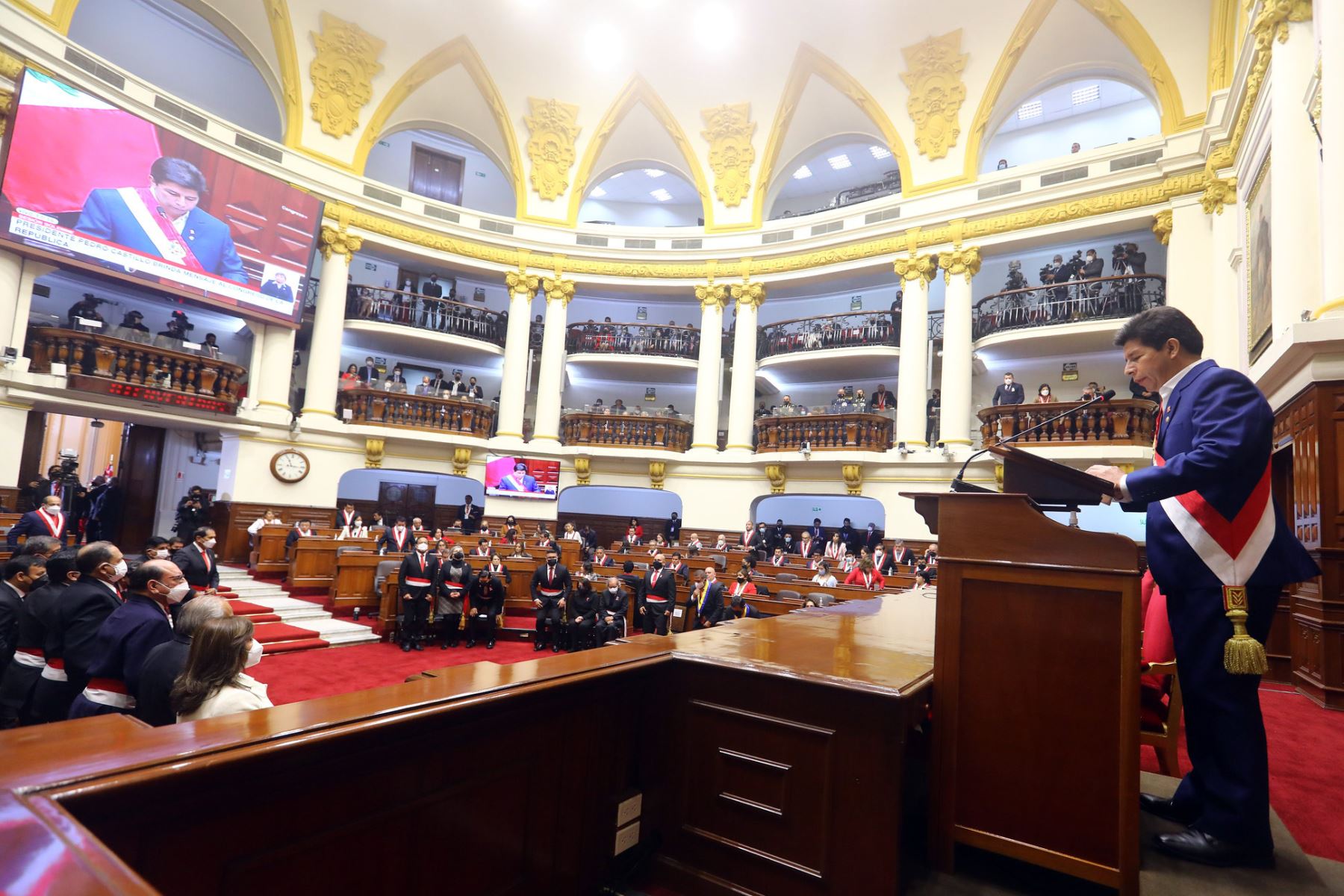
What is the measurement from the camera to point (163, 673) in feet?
8.52

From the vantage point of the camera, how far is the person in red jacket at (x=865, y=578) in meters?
9.21

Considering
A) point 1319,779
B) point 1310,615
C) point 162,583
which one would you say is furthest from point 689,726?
point 1310,615

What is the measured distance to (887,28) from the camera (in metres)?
12.9

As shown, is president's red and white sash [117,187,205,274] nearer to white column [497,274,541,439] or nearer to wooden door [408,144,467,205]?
white column [497,274,541,439]

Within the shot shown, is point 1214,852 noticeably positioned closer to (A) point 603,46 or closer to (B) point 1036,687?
(B) point 1036,687

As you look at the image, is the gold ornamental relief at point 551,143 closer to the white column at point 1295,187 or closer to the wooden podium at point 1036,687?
the white column at point 1295,187

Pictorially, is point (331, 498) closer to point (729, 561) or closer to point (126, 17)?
point (729, 561)

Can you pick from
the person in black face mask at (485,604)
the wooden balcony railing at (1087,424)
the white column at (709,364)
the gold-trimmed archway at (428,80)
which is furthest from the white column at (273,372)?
the wooden balcony railing at (1087,424)

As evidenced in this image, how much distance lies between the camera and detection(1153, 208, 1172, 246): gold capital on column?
35.2ft

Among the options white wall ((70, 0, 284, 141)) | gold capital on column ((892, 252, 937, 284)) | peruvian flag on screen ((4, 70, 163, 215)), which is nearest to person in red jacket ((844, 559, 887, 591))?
gold capital on column ((892, 252, 937, 284))

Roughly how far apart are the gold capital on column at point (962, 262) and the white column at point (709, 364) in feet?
15.8

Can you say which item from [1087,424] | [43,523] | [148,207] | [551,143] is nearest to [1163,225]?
[1087,424]

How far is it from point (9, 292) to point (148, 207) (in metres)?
2.31

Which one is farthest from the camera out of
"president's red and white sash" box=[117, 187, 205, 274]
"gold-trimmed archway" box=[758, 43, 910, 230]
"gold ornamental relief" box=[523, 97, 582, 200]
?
"gold ornamental relief" box=[523, 97, 582, 200]
